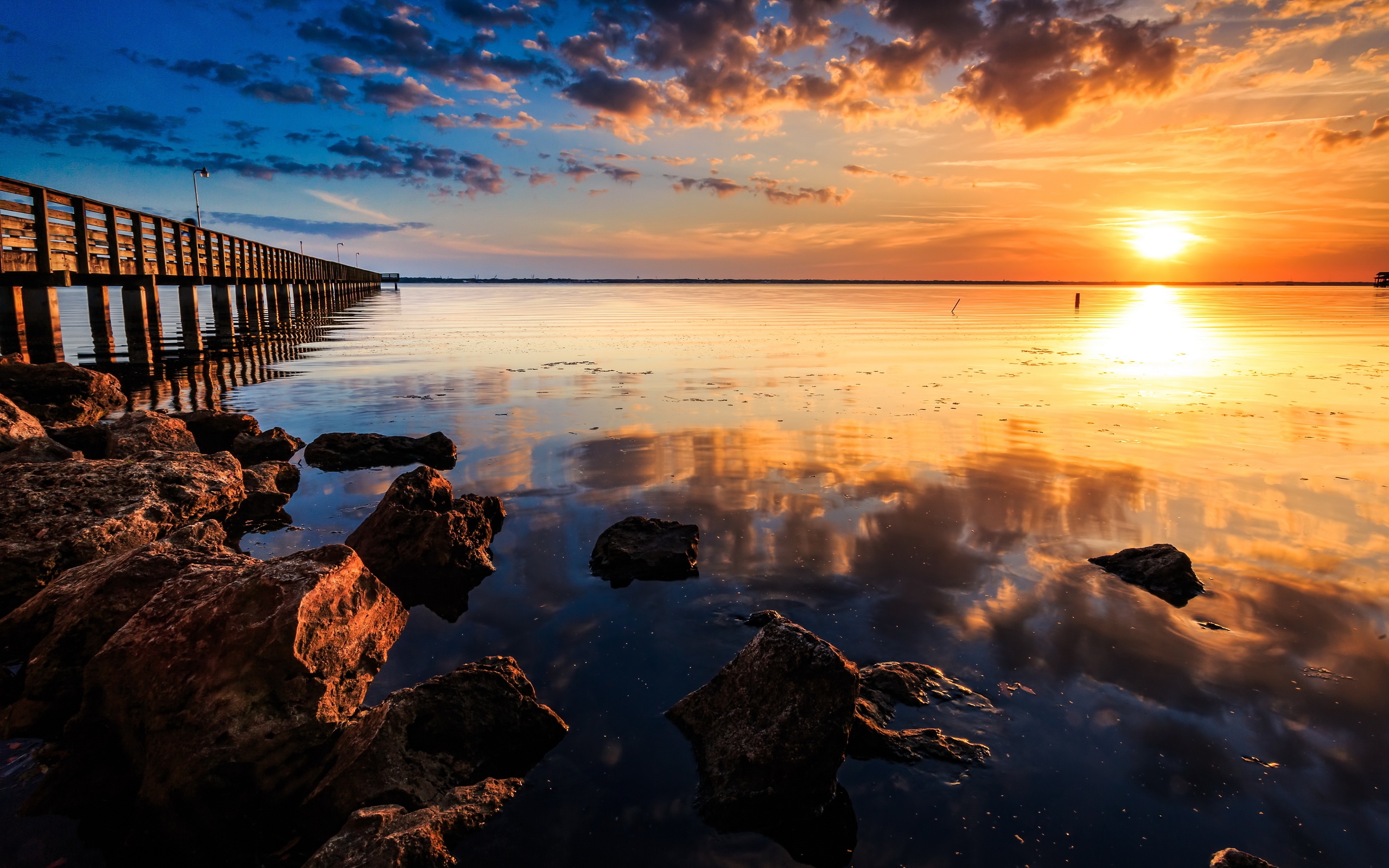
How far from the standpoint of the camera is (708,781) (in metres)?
4.00

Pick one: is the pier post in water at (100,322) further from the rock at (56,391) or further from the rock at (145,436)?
the rock at (145,436)

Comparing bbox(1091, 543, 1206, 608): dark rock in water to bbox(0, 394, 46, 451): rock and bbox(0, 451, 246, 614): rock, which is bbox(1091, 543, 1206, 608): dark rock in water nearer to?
bbox(0, 451, 246, 614): rock

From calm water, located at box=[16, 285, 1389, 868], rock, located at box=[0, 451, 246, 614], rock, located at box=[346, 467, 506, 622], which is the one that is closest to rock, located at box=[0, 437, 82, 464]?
rock, located at box=[0, 451, 246, 614]

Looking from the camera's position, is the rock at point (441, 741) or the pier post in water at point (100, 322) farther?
the pier post in water at point (100, 322)

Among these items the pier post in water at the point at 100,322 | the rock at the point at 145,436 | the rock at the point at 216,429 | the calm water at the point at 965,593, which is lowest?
the calm water at the point at 965,593

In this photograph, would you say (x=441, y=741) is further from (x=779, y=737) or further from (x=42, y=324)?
(x=42, y=324)

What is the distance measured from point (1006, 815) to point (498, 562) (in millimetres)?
4856

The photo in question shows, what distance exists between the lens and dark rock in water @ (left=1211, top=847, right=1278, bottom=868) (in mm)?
3203

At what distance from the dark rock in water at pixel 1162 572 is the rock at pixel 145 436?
10.3 meters

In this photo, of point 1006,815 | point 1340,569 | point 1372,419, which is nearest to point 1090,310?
point 1372,419

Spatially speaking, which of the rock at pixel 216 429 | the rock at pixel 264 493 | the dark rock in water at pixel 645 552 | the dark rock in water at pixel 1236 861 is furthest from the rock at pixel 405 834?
the rock at pixel 216 429

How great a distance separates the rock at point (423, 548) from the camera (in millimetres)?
6336

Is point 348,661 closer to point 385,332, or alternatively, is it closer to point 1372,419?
point 1372,419

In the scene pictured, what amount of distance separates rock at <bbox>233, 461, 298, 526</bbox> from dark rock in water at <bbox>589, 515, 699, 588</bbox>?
3.83 meters
